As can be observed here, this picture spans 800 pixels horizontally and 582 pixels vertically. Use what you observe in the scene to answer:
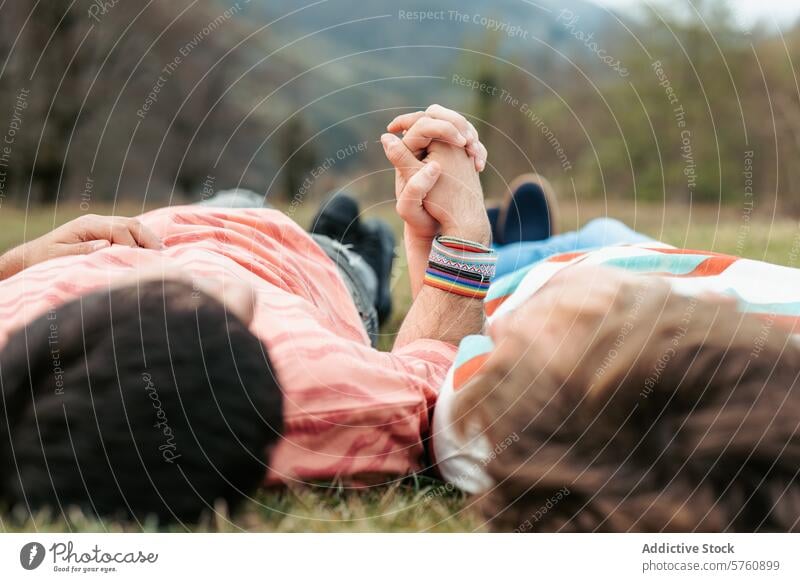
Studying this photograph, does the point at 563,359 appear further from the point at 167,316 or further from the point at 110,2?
the point at 110,2

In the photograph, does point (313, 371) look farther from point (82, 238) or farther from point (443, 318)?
point (82, 238)

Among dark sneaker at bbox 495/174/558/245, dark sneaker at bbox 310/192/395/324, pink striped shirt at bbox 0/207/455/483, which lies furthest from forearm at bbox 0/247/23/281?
dark sneaker at bbox 495/174/558/245

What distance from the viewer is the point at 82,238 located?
0.94 m

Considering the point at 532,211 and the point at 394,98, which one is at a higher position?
the point at 394,98

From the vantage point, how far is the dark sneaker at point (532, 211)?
5.55 feet

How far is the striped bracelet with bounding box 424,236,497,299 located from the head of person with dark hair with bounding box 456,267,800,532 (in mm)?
226

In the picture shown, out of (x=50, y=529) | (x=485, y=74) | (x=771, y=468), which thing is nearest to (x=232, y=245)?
(x=50, y=529)

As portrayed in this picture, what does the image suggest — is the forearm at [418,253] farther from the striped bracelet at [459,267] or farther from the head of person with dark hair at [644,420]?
the head of person with dark hair at [644,420]

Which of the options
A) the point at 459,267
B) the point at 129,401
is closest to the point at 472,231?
the point at 459,267

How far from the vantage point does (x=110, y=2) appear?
187 inches

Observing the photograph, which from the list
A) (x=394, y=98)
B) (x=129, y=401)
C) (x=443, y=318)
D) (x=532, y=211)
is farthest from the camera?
(x=532, y=211)

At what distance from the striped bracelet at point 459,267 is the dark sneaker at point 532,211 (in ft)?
2.50

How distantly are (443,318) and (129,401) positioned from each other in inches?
16.5

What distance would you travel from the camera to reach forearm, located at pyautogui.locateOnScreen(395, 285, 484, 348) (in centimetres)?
93
